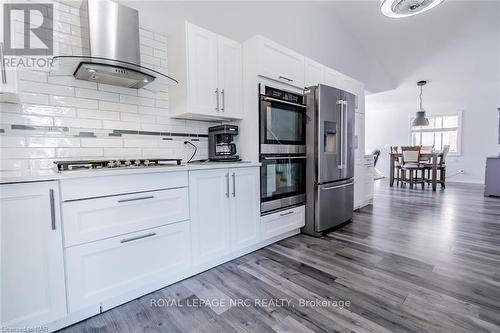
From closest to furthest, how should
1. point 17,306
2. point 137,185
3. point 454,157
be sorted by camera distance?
point 17,306, point 137,185, point 454,157

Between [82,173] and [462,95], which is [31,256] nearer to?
[82,173]

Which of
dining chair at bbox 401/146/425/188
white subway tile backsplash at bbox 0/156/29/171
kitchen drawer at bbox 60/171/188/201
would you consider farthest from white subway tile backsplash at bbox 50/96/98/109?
dining chair at bbox 401/146/425/188

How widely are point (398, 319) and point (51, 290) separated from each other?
1.91 metres

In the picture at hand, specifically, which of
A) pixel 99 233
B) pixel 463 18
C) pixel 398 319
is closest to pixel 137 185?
pixel 99 233

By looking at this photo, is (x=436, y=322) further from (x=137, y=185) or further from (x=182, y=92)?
(x=182, y=92)

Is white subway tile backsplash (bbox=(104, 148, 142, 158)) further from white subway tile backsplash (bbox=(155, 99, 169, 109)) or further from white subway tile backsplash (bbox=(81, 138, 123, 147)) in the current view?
white subway tile backsplash (bbox=(155, 99, 169, 109))

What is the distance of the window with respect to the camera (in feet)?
23.5

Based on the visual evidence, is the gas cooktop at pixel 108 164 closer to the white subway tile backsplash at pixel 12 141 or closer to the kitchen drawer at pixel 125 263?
the white subway tile backsplash at pixel 12 141

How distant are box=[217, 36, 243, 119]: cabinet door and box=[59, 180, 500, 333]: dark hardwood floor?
1.42 m

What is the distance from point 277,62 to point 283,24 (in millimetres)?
1303

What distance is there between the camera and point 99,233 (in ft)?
4.58

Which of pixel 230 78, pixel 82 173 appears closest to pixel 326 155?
pixel 230 78

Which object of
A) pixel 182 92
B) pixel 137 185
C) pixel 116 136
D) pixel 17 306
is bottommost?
pixel 17 306

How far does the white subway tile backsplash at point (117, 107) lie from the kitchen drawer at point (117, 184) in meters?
0.78
